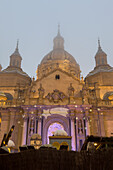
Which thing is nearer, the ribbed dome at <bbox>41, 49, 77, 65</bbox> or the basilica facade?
the basilica facade

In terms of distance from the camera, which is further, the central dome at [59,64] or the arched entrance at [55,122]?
the central dome at [59,64]

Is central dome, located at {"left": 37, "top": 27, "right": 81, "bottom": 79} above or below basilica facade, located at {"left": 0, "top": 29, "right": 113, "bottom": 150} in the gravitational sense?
above

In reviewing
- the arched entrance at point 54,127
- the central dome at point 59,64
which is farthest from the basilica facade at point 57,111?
the central dome at point 59,64

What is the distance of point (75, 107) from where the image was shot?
1157 inches

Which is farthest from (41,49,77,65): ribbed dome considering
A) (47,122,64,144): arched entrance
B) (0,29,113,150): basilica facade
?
(47,122,64,144): arched entrance

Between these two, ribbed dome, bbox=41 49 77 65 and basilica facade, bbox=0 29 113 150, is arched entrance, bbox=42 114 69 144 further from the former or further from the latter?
ribbed dome, bbox=41 49 77 65

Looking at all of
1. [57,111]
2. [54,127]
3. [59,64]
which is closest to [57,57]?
[59,64]

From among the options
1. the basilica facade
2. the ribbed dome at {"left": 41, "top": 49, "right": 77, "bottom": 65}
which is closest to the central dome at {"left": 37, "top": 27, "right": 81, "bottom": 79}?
the ribbed dome at {"left": 41, "top": 49, "right": 77, "bottom": 65}

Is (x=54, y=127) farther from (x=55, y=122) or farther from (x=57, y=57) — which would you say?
(x=57, y=57)

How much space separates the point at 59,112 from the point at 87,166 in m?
21.9

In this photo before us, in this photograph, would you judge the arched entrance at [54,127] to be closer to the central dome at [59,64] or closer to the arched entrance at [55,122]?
the arched entrance at [55,122]

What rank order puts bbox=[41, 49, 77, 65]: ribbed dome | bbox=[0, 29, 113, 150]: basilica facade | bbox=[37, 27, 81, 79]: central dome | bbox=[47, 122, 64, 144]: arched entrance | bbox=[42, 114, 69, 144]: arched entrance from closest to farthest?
bbox=[0, 29, 113, 150]: basilica facade
bbox=[42, 114, 69, 144]: arched entrance
bbox=[47, 122, 64, 144]: arched entrance
bbox=[37, 27, 81, 79]: central dome
bbox=[41, 49, 77, 65]: ribbed dome

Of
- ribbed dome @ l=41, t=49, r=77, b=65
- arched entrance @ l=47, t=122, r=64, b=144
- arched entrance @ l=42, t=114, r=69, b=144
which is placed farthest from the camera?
ribbed dome @ l=41, t=49, r=77, b=65

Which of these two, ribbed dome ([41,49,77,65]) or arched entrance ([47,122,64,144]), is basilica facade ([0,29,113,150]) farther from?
ribbed dome ([41,49,77,65])
